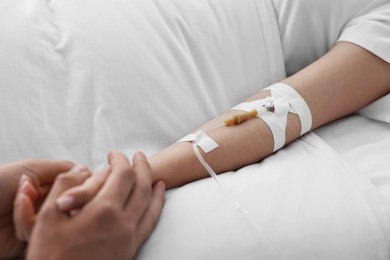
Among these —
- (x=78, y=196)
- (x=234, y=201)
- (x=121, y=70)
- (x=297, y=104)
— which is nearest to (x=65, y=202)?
(x=78, y=196)

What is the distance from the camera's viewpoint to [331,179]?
3.12 feet

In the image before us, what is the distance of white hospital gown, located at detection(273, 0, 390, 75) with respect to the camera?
117cm

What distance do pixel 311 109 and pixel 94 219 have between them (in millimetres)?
551

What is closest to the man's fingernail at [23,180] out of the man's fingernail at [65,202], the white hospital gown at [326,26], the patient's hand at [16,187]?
the patient's hand at [16,187]

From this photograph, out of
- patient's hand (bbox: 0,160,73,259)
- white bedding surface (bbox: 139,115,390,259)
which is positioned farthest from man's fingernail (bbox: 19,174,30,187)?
white bedding surface (bbox: 139,115,390,259)

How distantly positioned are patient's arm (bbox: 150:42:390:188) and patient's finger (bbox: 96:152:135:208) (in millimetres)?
135

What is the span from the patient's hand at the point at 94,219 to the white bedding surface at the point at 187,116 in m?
0.06

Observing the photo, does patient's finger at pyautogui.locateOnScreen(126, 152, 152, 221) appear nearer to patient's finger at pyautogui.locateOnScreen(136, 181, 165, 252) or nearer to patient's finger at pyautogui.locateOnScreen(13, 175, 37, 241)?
Answer: patient's finger at pyautogui.locateOnScreen(136, 181, 165, 252)

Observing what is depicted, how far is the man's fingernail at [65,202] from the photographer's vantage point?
29.8 inches

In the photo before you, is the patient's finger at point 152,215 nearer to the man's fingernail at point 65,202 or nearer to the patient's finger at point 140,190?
the patient's finger at point 140,190

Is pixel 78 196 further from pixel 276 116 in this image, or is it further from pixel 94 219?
pixel 276 116

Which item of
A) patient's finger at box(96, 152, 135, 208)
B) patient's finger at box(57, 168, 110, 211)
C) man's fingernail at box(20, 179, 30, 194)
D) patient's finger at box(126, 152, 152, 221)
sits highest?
man's fingernail at box(20, 179, 30, 194)

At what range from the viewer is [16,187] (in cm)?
85

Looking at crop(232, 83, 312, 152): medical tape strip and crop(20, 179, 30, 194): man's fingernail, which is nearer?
crop(20, 179, 30, 194): man's fingernail
